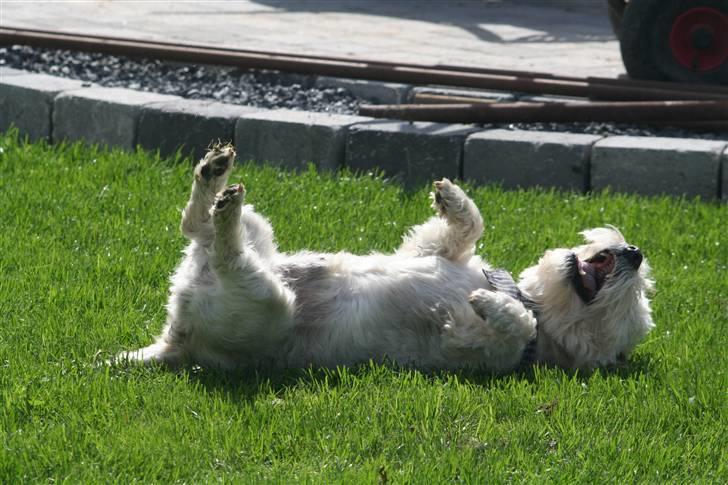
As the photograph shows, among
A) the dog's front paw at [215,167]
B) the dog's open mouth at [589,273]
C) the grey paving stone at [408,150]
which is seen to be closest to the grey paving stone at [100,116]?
the grey paving stone at [408,150]

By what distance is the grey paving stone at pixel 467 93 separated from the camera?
7.83 metres

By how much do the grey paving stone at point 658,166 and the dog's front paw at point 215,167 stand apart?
9.31 ft

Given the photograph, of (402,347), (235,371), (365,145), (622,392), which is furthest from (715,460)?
(365,145)

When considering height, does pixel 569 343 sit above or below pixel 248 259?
below

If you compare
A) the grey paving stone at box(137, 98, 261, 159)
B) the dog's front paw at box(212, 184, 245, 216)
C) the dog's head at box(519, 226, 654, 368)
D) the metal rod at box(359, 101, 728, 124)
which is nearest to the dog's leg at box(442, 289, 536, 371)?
the dog's head at box(519, 226, 654, 368)

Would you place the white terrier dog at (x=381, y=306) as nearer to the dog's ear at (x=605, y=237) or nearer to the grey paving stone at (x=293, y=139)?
the dog's ear at (x=605, y=237)

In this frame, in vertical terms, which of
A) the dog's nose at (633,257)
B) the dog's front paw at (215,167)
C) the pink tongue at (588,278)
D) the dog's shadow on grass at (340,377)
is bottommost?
the dog's shadow on grass at (340,377)

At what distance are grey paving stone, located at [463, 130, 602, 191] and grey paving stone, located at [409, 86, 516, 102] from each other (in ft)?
3.82

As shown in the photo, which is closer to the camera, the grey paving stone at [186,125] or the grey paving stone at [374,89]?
the grey paving stone at [186,125]

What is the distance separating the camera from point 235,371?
4188 mm

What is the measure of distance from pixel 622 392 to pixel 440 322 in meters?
0.68

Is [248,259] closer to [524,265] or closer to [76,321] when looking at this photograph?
[76,321]

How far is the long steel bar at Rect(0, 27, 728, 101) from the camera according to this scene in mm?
7344

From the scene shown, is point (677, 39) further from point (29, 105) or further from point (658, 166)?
point (29, 105)
